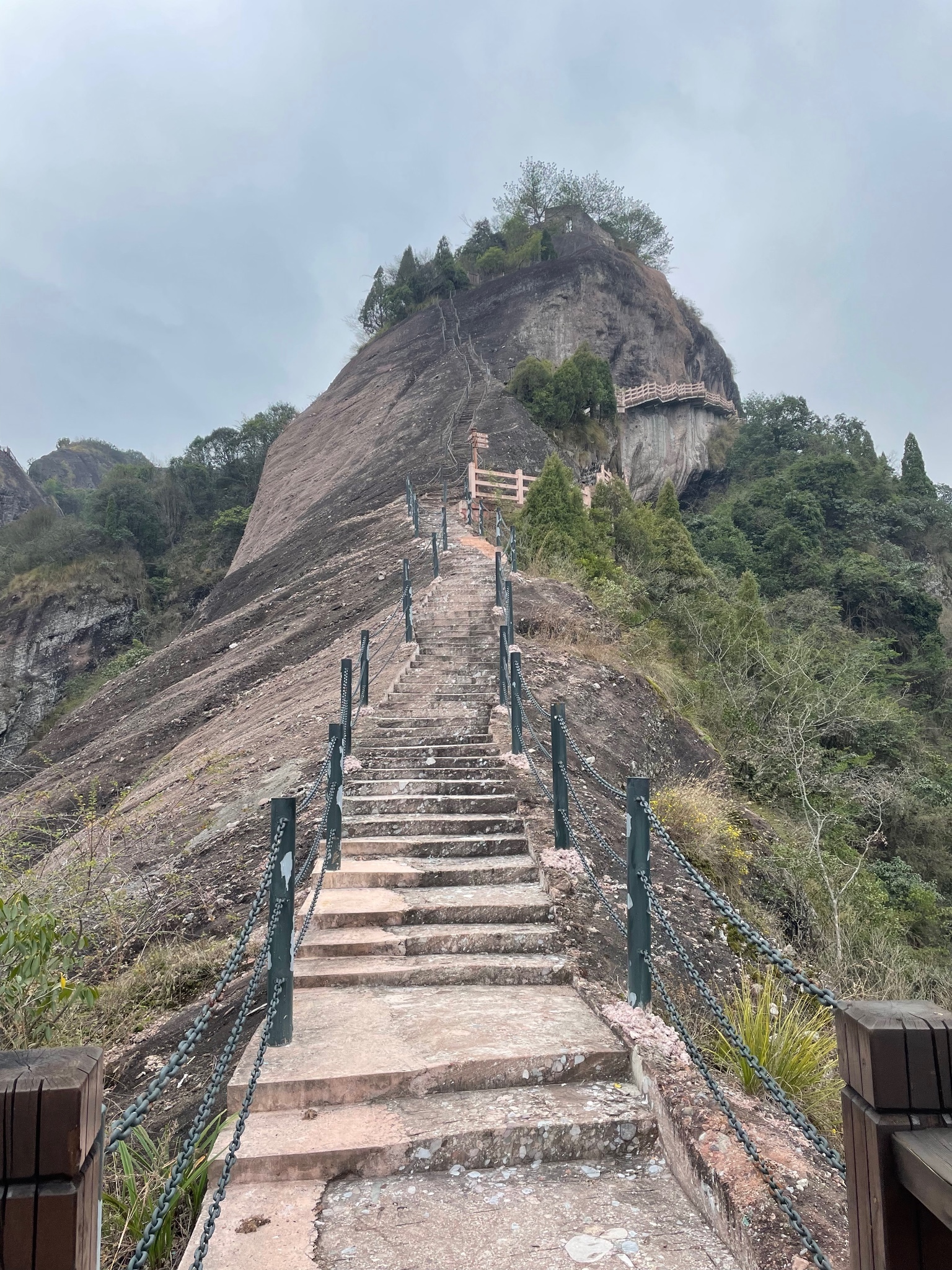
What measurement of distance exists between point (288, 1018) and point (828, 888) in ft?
20.4

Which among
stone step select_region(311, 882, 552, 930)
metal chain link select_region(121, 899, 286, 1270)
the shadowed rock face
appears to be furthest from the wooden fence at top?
metal chain link select_region(121, 899, 286, 1270)

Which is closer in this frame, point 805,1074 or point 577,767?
point 805,1074

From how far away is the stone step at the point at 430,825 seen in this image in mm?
5992

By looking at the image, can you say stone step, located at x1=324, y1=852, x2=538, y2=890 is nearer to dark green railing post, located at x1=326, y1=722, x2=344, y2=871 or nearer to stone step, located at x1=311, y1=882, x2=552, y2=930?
dark green railing post, located at x1=326, y1=722, x2=344, y2=871

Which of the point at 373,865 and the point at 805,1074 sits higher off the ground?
the point at 373,865

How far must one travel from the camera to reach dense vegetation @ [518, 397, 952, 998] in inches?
326

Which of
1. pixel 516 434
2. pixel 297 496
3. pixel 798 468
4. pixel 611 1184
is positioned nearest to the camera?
pixel 611 1184

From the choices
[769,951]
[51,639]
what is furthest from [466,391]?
[769,951]

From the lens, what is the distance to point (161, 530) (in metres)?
37.8

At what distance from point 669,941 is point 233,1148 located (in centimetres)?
264

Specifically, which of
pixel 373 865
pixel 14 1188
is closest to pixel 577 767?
pixel 373 865

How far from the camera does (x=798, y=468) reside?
33.3 meters

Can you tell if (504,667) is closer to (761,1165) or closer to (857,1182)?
(761,1165)

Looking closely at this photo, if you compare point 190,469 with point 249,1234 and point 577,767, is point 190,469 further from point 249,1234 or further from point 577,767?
point 249,1234
